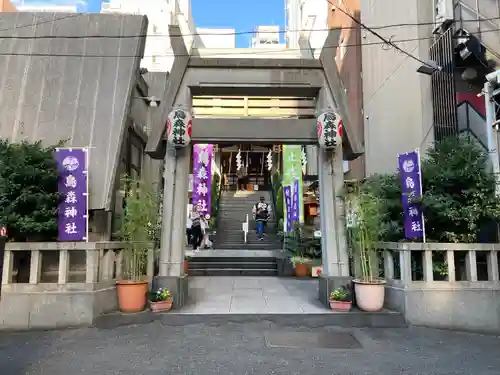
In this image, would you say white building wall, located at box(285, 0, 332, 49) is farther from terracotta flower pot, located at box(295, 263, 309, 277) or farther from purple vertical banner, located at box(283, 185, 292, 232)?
terracotta flower pot, located at box(295, 263, 309, 277)

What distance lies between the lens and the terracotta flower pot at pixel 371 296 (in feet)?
23.9

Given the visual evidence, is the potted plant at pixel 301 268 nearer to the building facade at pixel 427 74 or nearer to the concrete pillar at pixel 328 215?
the concrete pillar at pixel 328 215

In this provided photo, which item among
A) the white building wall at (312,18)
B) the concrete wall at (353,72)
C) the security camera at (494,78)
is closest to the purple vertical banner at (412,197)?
the security camera at (494,78)

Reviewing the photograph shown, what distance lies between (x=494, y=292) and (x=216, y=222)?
1454 centimetres

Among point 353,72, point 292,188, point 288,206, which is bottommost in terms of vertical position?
point 288,206

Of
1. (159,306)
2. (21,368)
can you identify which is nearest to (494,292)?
(159,306)

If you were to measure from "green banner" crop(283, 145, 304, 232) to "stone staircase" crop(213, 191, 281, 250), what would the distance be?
2113mm

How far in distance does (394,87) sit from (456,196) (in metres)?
7.29

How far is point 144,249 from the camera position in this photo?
783cm

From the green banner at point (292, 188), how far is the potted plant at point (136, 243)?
7.18 meters

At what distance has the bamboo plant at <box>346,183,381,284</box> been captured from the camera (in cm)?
747

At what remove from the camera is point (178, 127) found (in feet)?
25.4

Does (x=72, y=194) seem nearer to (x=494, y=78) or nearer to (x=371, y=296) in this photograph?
(x=371, y=296)

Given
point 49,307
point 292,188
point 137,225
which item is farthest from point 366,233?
point 292,188
